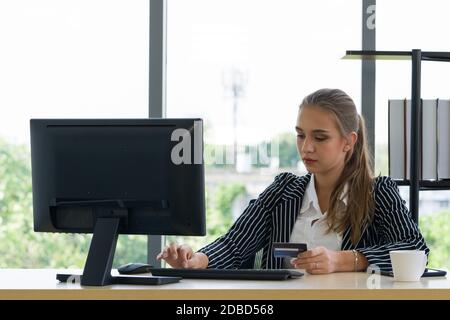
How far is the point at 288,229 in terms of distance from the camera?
3.13 metres

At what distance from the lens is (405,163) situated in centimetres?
335

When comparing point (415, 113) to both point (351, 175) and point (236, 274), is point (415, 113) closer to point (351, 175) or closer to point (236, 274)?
point (351, 175)

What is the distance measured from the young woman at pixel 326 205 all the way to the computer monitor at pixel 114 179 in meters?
0.42

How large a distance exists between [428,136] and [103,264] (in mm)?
1520

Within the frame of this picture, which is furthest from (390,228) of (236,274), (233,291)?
(233,291)

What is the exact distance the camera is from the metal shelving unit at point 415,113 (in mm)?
3285

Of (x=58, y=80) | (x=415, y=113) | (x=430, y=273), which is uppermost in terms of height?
(x=58, y=80)

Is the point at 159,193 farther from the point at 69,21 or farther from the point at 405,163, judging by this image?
the point at 69,21

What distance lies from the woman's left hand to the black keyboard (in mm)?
118
